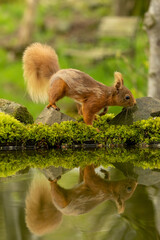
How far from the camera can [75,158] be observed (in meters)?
4.02

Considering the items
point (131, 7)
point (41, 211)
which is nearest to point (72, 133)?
point (41, 211)

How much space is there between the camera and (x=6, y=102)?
5121 mm

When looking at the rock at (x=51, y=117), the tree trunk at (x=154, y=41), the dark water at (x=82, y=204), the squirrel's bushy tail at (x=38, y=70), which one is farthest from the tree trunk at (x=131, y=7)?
the dark water at (x=82, y=204)

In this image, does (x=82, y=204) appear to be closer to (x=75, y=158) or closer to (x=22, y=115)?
(x=75, y=158)

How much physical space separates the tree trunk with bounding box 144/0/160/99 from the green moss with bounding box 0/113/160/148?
1.83 m

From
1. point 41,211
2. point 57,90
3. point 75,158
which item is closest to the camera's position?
point 41,211

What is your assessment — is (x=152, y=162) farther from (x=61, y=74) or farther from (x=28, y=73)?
(x=28, y=73)

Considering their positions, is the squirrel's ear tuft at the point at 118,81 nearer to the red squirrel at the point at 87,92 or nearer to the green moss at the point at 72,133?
the red squirrel at the point at 87,92

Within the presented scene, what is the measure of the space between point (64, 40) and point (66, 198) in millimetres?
12182

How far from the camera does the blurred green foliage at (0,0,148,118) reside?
10.2 metres

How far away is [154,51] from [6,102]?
8.54 feet

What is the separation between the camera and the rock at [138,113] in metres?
4.91

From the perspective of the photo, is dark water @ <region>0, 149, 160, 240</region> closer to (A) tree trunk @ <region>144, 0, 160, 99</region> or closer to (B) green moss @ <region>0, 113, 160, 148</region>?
(B) green moss @ <region>0, 113, 160, 148</region>

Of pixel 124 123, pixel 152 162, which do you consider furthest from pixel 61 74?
pixel 152 162
